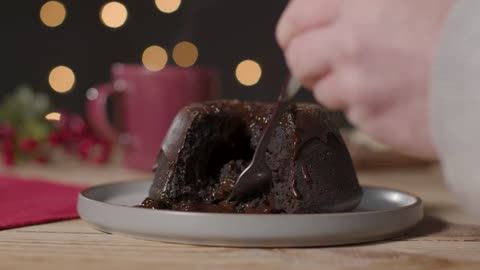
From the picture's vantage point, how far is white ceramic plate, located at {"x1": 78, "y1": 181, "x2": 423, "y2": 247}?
32.1 inches

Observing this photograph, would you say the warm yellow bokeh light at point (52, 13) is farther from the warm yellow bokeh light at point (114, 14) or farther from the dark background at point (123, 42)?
the warm yellow bokeh light at point (114, 14)

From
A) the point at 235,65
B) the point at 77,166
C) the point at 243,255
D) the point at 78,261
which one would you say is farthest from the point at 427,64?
the point at 235,65

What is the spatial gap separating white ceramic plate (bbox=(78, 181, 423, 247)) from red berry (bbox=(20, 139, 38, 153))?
3.04ft

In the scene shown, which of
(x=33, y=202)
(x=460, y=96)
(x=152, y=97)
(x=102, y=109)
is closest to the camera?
(x=460, y=96)

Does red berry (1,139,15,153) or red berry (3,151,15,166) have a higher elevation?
red berry (1,139,15,153)

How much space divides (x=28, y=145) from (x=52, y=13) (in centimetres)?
85

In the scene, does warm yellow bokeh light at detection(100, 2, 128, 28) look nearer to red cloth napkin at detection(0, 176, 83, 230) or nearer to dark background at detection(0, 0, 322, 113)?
dark background at detection(0, 0, 322, 113)

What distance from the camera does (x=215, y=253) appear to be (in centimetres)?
81

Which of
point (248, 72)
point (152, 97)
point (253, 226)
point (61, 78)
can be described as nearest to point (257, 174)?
point (253, 226)

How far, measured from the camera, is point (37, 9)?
252 centimetres

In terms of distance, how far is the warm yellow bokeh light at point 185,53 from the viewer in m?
2.48

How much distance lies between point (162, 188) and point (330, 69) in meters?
0.40

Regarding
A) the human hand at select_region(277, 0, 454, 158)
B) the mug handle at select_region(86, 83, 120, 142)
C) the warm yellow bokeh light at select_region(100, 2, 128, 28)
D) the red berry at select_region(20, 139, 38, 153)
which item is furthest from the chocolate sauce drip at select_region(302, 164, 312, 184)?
the warm yellow bokeh light at select_region(100, 2, 128, 28)

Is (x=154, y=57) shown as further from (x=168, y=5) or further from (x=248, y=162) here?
(x=248, y=162)
